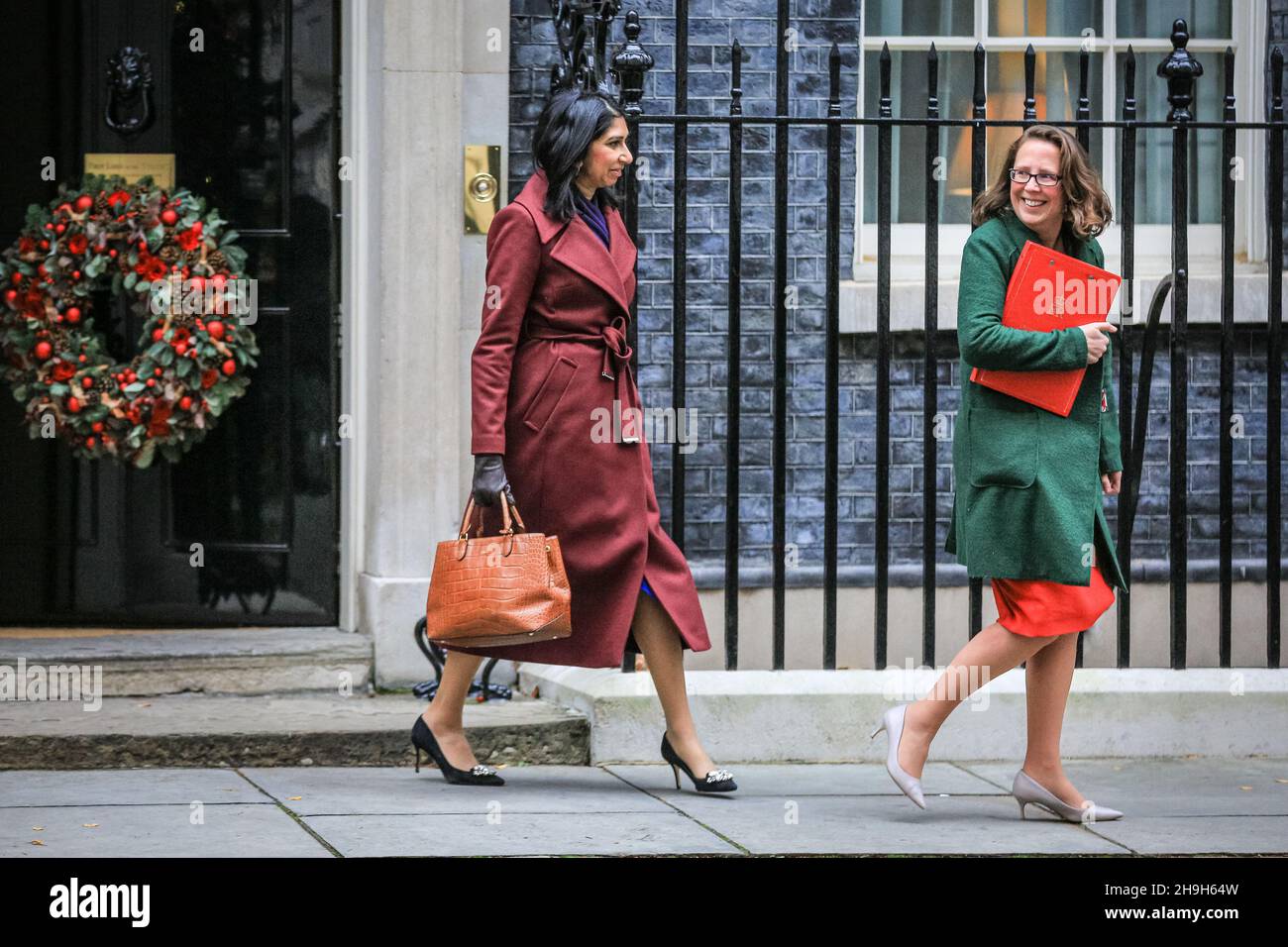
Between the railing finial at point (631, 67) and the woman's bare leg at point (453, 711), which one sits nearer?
the woman's bare leg at point (453, 711)

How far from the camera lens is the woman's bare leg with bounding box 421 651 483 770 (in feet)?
18.9

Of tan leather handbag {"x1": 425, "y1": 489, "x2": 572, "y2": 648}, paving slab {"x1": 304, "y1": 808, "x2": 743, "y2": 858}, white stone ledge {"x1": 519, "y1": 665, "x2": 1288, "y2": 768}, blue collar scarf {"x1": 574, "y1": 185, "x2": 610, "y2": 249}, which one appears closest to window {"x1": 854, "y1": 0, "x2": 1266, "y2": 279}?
white stone ledge {"x1": 519, "y1": 665, "x2": 1288, "y2": 768}

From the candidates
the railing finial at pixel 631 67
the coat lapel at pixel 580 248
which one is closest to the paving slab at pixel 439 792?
the coat lapel at pixel 580 248

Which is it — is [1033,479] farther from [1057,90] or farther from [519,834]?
[1057,90]

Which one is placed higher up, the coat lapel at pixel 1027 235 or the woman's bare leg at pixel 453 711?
the coat lapel at pixel 1027 235

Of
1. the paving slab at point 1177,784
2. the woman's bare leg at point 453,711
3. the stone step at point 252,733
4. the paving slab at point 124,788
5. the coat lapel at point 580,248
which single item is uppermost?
the coat lapel at point 580,248

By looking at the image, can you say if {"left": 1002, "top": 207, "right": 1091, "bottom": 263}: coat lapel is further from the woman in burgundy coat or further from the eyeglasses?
the woman in burgundy coat

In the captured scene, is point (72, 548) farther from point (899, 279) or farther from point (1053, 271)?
point (1053, 271)

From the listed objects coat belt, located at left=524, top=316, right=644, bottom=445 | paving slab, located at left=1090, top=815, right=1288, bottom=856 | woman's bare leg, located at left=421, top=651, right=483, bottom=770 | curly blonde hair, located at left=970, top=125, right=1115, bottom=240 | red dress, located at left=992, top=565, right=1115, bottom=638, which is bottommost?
paving slab, located at left=1090, top=815, right=1288, bottom=856

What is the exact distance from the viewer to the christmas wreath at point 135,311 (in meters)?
7.03

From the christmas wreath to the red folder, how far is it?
3.10 meters

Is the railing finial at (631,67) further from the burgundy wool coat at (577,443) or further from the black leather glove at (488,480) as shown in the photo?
the black leather glove at (488,480)

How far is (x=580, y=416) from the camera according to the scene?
5621 millimetres

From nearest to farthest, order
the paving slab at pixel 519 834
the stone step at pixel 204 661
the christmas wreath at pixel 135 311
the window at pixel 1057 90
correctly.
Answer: the paving slab at pixel 519 834, the stone step at pixel 204 661, the christmas wreath at pixel 135 311, the window at pixel 1057 90
